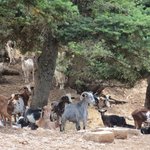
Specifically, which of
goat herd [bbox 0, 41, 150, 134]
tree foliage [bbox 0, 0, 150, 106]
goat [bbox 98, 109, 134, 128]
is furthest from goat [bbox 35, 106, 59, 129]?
goat [bbox 98, 109, 134, 128]

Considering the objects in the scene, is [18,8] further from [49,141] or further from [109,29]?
[49,141]

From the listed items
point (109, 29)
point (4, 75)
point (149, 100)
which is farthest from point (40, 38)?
point (4, 75)

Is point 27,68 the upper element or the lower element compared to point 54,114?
upper

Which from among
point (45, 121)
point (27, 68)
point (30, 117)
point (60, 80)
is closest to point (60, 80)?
point (60, 80)

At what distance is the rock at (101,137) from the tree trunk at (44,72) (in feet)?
17.6

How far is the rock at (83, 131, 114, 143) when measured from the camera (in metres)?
8.77

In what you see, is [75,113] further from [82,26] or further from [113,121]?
[113,121]

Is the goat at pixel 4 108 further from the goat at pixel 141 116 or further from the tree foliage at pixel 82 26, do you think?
the goat at pixel 141 116

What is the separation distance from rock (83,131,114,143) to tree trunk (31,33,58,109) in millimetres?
5368

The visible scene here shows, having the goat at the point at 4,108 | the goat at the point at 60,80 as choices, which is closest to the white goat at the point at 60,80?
the goat at the point at 60,80

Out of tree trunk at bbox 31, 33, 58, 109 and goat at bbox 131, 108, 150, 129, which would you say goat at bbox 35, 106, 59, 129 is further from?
goat at bbox 131, 108, 150, 129

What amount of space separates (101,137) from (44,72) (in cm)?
618

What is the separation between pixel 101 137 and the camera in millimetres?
8820

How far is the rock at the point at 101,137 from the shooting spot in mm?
8766
